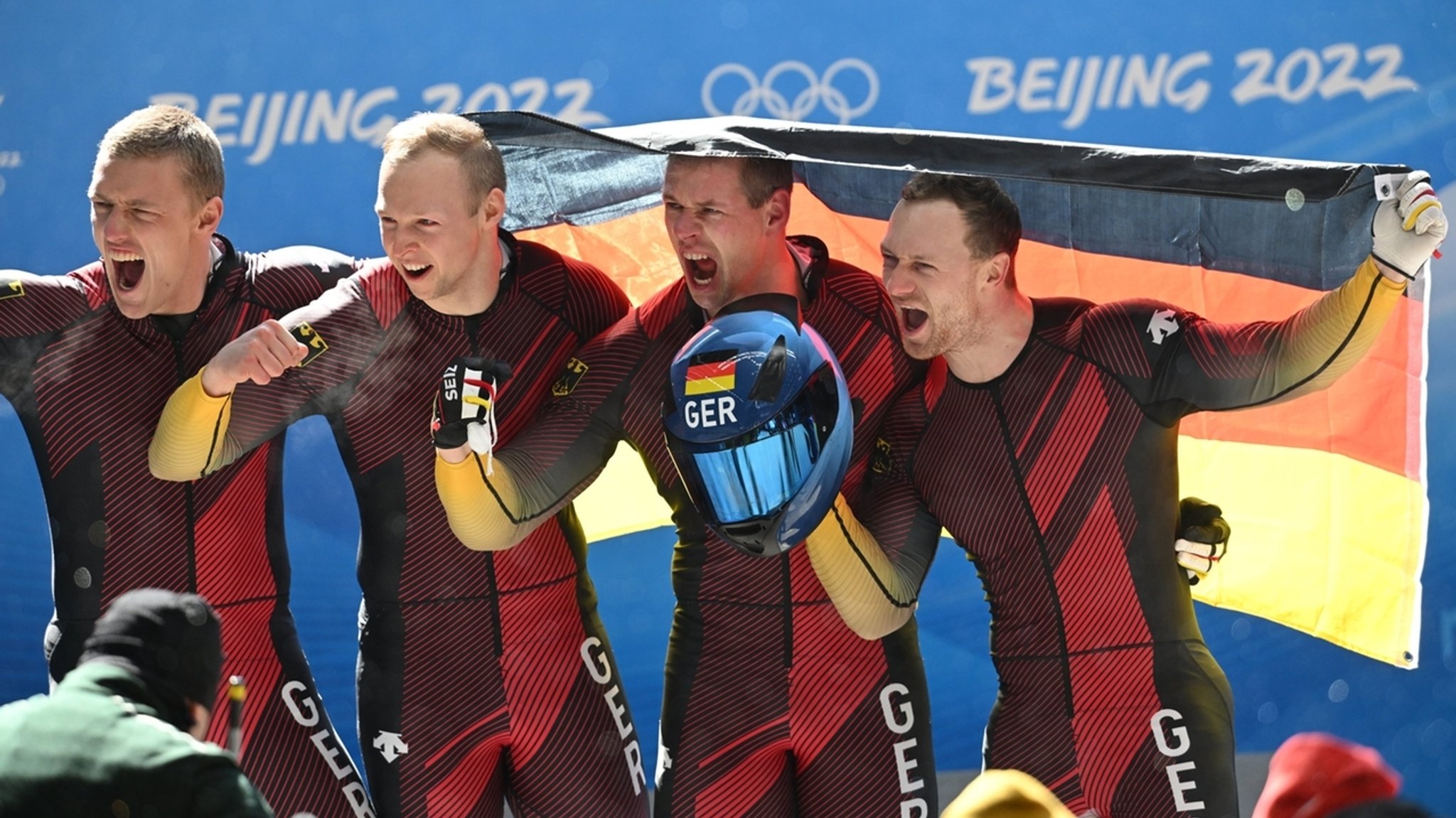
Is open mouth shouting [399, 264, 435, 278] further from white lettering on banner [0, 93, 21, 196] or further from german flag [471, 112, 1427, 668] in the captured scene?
white lettering on banner [0, 93, 21, 196]

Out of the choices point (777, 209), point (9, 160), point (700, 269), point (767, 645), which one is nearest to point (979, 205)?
point (777, 209)

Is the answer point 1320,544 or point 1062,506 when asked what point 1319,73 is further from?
point 1062,506

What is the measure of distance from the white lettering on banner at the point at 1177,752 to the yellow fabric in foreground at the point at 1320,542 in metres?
0.48

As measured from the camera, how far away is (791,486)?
3334 millimetres

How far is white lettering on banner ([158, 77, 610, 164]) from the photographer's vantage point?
5789 mm

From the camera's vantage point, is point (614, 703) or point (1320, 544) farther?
point (614, 703)

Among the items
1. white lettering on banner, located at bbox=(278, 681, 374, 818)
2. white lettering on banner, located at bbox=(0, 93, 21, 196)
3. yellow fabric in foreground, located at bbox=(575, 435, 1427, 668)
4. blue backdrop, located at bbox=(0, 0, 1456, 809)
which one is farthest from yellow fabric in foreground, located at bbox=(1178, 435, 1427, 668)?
white lettering on banner, located at bbox=(0, 93, 21, 196)

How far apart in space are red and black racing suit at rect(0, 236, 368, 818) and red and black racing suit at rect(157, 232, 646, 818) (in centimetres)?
17

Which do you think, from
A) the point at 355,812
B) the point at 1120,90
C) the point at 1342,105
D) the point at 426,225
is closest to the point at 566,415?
the point at 426,225

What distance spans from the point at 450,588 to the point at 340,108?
245 centimetres

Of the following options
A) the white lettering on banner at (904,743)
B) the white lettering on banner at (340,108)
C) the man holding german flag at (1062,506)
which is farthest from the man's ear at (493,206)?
the white lettering on banner at (340,108)

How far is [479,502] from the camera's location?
371cm

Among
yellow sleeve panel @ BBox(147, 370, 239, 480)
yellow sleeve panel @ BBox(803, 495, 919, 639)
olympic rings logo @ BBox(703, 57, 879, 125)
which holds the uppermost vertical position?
olympic rings logo @ BBox(703, 57, 879, 125)

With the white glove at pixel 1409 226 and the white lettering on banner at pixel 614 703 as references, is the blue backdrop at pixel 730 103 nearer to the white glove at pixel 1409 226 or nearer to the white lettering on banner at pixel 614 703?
the white lettering on banner at pixel 614 703
